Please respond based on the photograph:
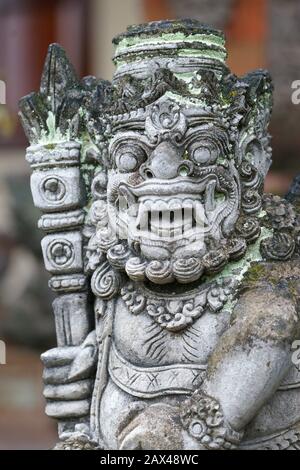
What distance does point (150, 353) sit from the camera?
16.1 feet

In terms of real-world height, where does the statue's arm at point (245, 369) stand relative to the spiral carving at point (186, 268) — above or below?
below

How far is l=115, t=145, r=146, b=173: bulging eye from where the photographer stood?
15.9 feet

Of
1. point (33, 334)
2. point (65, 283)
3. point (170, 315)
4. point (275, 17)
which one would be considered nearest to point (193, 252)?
point (170, 315)

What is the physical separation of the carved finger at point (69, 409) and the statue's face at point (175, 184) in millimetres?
624

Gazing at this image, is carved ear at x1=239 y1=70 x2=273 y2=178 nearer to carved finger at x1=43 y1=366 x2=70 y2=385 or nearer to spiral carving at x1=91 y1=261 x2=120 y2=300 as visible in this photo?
spiral carving at x1=91 y1=261 x2=120 y2=300

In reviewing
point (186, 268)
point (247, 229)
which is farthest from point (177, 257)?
point (247, 229)

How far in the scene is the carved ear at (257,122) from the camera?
5004mm

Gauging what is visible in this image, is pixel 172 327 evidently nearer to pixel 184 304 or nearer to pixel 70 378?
pixel 184 304

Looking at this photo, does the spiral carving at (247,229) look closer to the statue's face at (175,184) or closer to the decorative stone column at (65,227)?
the statue's face at (175,184)

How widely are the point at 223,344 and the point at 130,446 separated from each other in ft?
1.49

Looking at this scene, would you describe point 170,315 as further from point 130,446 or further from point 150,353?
point 130,446

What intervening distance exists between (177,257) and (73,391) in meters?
0.70

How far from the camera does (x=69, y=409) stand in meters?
5.16

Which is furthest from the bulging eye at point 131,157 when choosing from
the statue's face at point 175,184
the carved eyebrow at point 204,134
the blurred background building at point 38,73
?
the blurred background building at point 38,73
